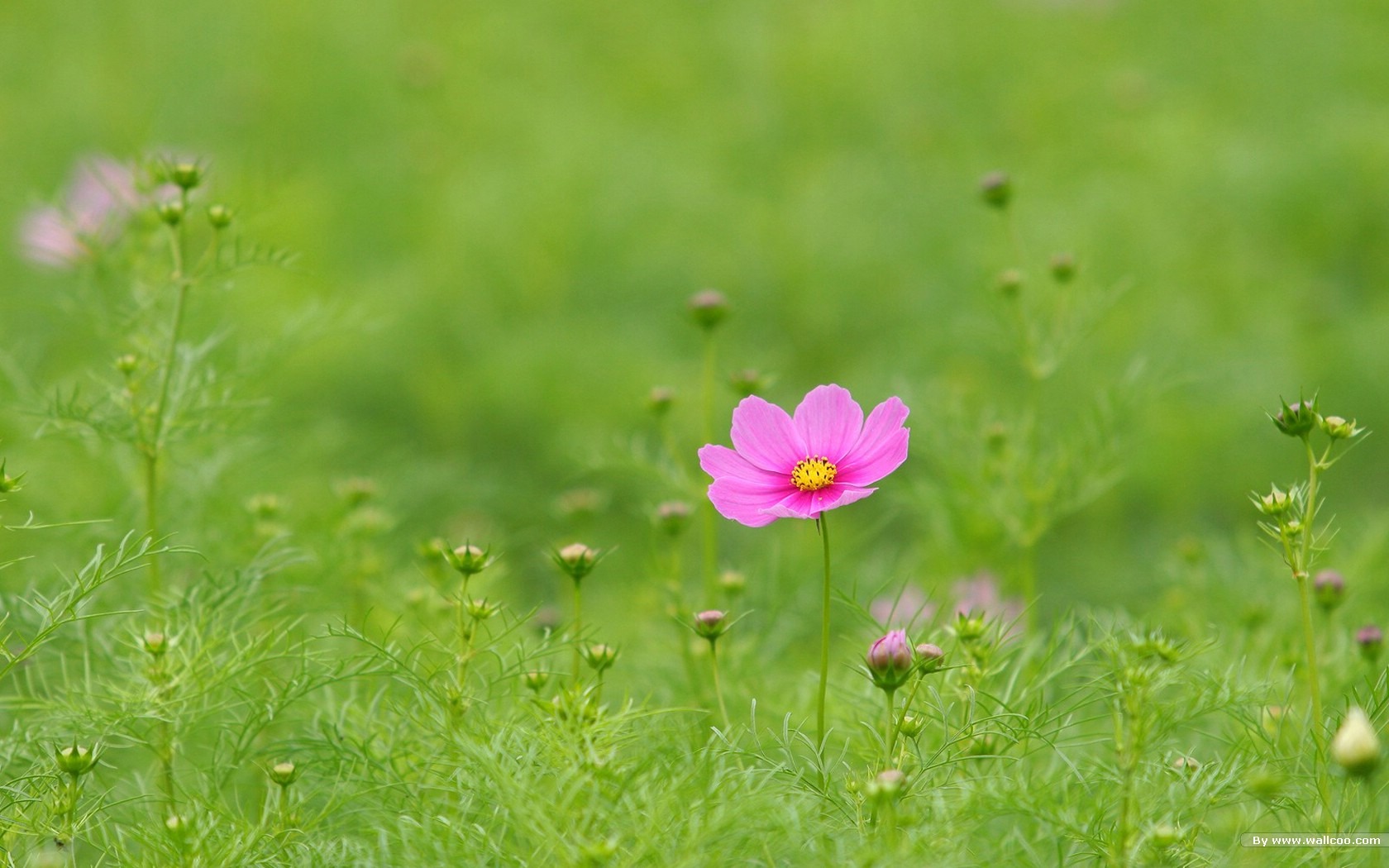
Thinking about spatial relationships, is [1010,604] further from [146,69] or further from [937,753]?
[146,69]

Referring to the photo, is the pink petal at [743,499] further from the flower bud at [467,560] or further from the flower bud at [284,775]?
the flower bud at [284,775]

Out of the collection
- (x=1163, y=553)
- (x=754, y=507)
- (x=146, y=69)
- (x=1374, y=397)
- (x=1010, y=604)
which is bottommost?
(x=754, y=507)

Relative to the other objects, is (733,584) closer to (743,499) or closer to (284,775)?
(743,499)

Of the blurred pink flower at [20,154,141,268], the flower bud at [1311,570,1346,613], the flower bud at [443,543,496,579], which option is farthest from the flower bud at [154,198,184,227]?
the flower bud at [1311,570,1346,613]

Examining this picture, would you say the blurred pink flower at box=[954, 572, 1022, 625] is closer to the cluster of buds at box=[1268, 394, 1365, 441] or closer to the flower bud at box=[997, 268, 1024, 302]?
the flower bud at box=[997, 268, 1024, 302]

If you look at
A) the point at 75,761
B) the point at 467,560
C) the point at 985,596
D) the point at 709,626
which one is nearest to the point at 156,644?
the point at 75,761

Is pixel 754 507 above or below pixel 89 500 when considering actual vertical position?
below

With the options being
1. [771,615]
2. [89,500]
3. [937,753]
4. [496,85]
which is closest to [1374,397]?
[771,615]
